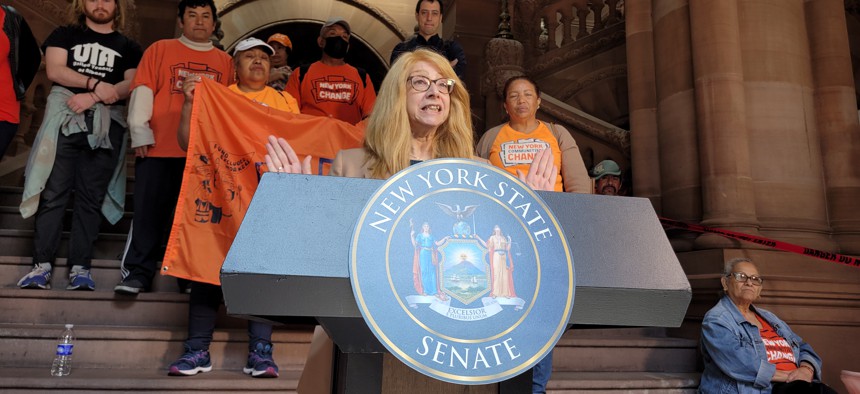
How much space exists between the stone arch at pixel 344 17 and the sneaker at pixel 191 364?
9326 mm

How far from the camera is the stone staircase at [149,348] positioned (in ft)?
10.9

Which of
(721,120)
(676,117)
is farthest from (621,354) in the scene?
(676,117)

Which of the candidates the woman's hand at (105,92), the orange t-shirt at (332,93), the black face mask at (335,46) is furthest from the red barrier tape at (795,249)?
the woman's hand at (105,92)

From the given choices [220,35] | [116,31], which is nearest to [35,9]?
[220,35]

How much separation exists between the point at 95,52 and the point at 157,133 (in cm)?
92

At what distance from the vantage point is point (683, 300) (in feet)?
4.04

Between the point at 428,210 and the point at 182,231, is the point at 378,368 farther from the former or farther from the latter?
the point at 182,231

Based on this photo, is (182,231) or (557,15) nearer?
(182,231)

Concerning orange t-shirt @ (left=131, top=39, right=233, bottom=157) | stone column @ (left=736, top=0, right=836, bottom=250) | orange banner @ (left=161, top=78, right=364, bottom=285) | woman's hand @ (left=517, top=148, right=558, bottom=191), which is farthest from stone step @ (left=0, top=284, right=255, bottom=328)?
stone column @ (left=736, top=0, right=836, bottom=250)

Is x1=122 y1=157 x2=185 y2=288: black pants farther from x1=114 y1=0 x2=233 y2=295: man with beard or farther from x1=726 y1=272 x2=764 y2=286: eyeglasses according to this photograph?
x1=726 y1=272 x2=764 y2=286: eyeglasses

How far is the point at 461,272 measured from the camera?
43.7 inches

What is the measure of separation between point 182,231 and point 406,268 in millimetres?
3078

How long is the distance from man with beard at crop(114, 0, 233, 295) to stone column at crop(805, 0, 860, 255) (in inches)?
210

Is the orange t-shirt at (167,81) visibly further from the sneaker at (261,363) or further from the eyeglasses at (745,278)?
the eyeglasses at (745,278)
